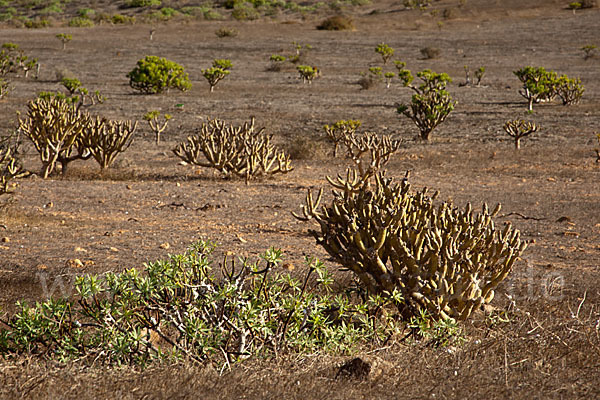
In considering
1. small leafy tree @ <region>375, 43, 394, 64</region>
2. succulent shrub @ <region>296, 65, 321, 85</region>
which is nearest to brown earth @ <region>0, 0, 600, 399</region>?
succulent shrub @ <region>296, 65, 321, 85</region>

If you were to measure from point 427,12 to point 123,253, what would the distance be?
160 ft

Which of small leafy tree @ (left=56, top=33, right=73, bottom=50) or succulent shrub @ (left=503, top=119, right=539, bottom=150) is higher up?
small leafy tree @ (left=56, top=33, right=73, bottom=50)

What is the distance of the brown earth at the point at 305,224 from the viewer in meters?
3.28

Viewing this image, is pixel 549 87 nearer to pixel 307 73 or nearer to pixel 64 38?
pixel 307 73

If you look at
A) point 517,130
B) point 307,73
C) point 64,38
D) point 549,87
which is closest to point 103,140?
point 517,130

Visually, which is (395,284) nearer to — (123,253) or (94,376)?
(94,376)

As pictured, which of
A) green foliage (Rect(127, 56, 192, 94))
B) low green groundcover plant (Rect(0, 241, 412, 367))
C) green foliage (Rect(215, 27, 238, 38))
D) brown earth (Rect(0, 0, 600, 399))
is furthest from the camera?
green foliage (Rect(215, 27, 238, 38))

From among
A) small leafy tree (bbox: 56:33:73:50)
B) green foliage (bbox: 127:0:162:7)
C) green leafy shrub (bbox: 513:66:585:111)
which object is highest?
green foliage (bbox: 127:0:162:7)

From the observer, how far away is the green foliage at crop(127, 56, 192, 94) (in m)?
23.8

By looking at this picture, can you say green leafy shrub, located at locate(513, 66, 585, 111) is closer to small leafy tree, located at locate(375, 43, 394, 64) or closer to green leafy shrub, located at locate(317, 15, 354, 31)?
small leafy tree, located at locate(375, 43, 394, 64)

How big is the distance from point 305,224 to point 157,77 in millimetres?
17000

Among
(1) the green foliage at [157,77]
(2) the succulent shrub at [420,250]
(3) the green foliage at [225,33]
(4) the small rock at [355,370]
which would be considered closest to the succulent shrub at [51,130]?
(2) the succulent shrub at [420,250]

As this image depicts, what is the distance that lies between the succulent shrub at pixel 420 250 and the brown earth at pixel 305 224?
277mm

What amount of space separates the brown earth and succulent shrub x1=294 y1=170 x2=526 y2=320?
0.28 meters
